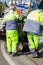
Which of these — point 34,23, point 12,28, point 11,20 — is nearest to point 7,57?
point 12,28

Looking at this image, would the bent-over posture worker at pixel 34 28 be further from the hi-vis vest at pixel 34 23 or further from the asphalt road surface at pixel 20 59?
the asphalt road surface at pixel 20 59

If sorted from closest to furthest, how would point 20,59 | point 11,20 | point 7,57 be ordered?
point 20,59 < point 7,57 < point 11,20

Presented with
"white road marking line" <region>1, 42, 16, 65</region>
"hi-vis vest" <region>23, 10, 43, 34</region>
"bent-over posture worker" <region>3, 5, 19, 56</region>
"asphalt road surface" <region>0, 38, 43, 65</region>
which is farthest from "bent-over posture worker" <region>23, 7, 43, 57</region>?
"white road marking line" <region>1, 42, 16, 65</region>

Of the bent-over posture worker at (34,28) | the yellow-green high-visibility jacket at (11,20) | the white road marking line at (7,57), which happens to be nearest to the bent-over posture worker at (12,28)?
the yellow-green high-visibility jacket at (11,20)

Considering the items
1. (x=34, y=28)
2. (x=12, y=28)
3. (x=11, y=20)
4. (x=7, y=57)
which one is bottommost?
(x=7, y=57)

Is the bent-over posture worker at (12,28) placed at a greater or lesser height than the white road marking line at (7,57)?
greater

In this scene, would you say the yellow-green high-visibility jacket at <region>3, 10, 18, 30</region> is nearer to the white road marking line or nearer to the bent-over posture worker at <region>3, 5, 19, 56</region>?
the bent-over posture worker at <region>3, 5, 19, 56</region>

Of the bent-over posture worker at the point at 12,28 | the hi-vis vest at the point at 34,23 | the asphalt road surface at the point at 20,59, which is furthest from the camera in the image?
the bent-over posture worker at the point at 12,28

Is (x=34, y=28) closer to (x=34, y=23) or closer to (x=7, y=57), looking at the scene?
(x=34, y=23)

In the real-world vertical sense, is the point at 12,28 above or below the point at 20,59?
above

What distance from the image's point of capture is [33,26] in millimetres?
10125

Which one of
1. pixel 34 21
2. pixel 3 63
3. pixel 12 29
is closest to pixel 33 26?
pixel 34 21

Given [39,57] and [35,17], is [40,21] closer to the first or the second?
[35,17]

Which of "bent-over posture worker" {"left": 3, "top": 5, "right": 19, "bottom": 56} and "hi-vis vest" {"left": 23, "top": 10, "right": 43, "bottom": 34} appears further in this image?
"bent-over posture worker" {"left": 3, "top": 5, "right": 19, "bottom": 56}
